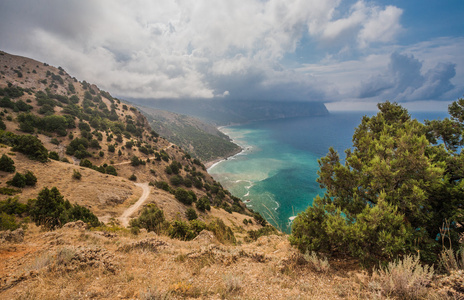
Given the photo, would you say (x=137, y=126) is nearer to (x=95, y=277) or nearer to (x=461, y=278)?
(x=95, y=277)

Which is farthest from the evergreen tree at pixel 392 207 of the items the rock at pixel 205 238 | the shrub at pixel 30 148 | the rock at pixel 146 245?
the shrub at pixel 30 148

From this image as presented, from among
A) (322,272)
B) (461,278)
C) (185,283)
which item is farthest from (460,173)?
(185,283)

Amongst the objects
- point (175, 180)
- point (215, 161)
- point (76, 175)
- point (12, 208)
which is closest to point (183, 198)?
point (76, 175)

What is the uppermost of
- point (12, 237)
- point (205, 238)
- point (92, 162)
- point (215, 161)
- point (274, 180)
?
point (12, 237)

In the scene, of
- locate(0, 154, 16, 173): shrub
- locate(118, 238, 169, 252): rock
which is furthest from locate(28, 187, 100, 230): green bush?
locate(118, 238, 169, 252): rock

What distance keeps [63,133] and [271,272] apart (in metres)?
72.0

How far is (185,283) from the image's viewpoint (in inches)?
202

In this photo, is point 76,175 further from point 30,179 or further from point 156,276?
point 156,276

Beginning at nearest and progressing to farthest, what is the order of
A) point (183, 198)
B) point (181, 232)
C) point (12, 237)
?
1. point (12, 237)
2. point (181, 232)
3. point (183, 198)

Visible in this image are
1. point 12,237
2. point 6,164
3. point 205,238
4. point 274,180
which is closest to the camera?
point 12,237

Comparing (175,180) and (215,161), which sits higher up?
(175,180)

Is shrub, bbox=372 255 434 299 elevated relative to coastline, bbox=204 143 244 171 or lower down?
elevated

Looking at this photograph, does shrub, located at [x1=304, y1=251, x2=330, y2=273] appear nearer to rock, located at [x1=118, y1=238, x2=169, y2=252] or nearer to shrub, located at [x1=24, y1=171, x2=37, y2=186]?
rock, located at [x1=118, y1=238, x2=169, y2=252]

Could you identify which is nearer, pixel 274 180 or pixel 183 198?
pixel 183 198
